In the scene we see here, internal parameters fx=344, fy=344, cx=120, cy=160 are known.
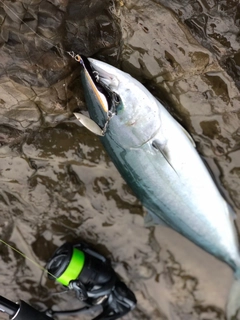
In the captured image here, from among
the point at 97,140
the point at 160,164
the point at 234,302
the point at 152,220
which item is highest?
the point at 160,164

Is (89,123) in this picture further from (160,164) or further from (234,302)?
(234,302)

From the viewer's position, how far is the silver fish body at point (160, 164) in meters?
2.27

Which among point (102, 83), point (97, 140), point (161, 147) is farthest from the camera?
point (97, 140)

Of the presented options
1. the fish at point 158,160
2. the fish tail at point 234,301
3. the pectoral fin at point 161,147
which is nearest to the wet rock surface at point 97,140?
the fish tail at point 234,301

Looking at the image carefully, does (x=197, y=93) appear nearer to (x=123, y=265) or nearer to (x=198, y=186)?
(x=198, y=186)

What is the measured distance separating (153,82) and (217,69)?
45 cm

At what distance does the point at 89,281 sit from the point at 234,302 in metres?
1.21

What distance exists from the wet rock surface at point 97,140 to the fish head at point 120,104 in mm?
263

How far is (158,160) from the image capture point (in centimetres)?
244

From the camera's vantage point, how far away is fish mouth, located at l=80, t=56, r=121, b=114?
2158 millimetres

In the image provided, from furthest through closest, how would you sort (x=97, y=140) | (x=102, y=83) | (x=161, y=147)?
(x=97, y=140) < (x=161, y=147) < (x=102, y=83)

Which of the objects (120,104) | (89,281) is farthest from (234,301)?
(120,104)

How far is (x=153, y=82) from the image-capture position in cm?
251

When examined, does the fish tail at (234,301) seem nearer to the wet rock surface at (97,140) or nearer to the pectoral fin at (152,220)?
the wet rock surface at (97,140)
